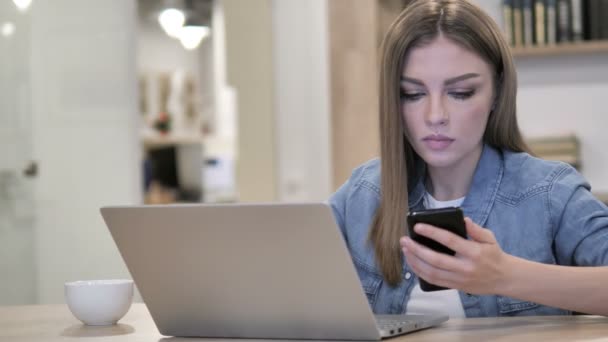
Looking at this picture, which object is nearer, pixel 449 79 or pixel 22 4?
pixel 449 79

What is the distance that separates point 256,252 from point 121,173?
264 cm

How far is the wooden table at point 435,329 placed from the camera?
1.23 m

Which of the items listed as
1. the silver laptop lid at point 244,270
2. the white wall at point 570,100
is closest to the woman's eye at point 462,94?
the silver laptop lid at point 244,270

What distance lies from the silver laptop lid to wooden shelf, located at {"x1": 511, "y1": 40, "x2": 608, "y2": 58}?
2.79 meters

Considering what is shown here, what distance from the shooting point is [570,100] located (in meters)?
4.02

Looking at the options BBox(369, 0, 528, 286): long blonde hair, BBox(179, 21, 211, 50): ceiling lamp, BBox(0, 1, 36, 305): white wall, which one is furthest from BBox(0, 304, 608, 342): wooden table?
BBox(179, 21, 211, 50): ceiling lamp

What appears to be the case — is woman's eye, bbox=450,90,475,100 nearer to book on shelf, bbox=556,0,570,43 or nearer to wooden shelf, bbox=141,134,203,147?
book on shelf, bbox=556,0,570,43

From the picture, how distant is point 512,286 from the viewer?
130cm

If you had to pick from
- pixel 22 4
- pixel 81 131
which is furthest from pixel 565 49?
pixel 22 4

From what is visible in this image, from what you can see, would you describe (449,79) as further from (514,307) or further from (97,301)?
(97,301)

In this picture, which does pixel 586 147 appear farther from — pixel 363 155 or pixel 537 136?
pixel 363 155

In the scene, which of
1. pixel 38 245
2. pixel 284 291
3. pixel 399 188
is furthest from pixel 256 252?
pixel 38 245

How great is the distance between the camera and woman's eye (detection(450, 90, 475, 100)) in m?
1.61

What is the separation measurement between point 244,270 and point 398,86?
0.55 metres
